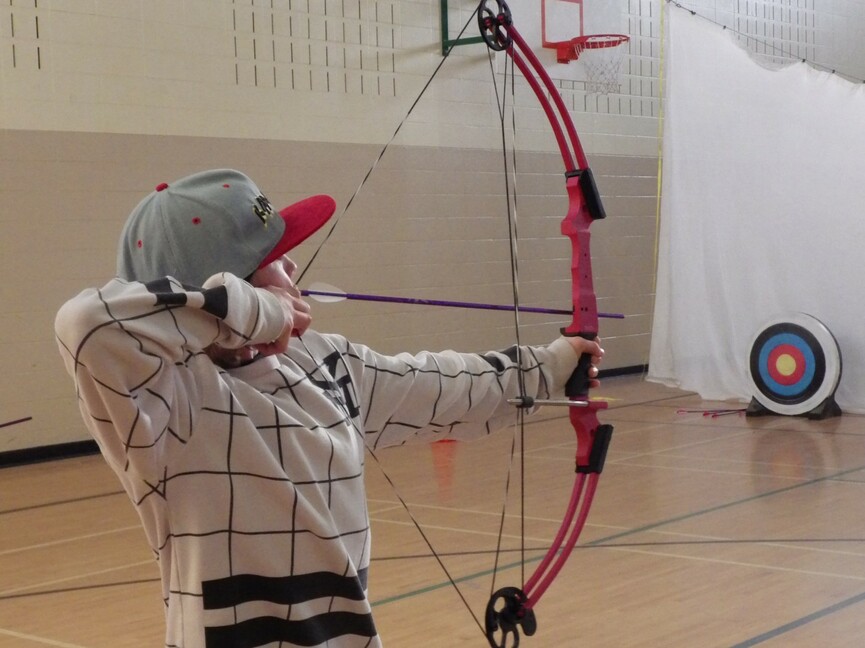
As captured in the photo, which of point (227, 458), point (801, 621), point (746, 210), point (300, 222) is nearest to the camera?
point (227, 458)

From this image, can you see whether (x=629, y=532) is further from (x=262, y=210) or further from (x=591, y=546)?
(x=262, y=210)

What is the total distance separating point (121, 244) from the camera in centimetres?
112

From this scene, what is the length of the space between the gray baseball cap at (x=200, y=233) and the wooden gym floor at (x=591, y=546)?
4.53 ft

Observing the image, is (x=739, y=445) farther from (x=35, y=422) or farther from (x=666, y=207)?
(x=35, y=422)

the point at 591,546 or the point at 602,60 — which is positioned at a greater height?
the point at 602,60

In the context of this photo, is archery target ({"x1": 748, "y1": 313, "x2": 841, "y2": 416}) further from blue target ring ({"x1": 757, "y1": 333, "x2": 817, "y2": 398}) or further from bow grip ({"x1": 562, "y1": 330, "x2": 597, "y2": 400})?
bow grip ({"x1": 562, "y1": 330, "x2": 597, "y2": 400})

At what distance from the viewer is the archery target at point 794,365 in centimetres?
521

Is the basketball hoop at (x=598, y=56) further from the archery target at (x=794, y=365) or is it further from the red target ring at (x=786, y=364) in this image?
the red target ring at (x=786, y=364)

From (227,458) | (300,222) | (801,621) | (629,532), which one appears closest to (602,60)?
(629,532)

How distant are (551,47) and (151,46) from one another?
2393 mm

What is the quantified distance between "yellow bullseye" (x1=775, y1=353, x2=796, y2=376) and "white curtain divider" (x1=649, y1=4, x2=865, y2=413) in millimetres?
219

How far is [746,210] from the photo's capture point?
5.49 metres

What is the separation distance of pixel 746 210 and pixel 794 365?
756 mm

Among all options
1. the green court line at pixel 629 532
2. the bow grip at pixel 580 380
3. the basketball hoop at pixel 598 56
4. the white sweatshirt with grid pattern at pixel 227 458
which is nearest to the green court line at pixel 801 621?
the green court line at pixel 629 532
